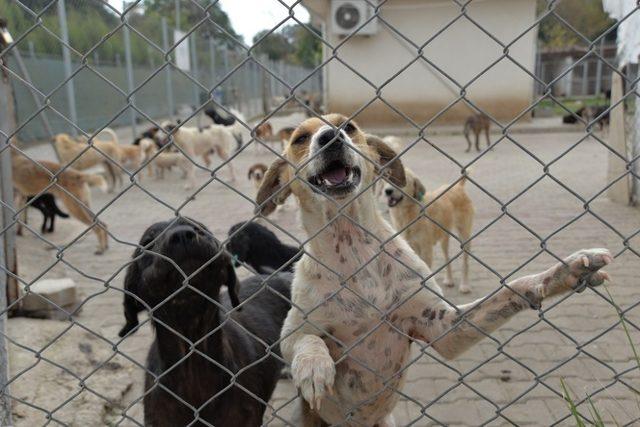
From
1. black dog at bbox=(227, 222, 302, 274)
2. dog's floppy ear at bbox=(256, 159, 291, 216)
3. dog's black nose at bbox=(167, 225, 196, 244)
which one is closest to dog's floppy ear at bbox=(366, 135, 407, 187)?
dog's floppy ear at bbox=(256, 159, 291, 216)

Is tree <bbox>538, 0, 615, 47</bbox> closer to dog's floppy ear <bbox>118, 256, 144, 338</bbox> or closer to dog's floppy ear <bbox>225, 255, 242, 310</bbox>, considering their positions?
dog's floppy ear <bbox>225, 255, 242, 310</bbox>

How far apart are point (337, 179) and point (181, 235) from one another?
26.8 inches

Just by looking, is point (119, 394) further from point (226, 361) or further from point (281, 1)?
point (281, 1)

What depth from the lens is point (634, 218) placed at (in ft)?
22.6

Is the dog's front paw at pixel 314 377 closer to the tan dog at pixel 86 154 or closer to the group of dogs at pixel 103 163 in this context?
the group of dogs at pixel 103 163

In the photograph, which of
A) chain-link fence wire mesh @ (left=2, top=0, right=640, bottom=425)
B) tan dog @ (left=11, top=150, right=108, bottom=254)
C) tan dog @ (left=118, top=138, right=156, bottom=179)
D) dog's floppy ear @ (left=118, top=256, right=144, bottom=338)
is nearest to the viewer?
chain-link fence wire mesh @ (left=2, top=0, right=640, bottom=425)

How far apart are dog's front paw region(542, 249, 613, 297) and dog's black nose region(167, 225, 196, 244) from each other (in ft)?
4.40

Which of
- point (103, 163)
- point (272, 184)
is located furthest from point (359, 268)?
point (103, 163)

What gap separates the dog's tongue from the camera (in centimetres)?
233

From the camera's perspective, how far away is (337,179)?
233 centimetres

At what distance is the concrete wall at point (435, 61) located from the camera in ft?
61.3

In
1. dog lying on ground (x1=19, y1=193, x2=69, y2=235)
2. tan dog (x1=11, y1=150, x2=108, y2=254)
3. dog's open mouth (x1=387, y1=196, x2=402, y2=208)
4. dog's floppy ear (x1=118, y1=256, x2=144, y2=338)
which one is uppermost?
dog's floppy ear (x1=118, y1=256, x2=144, y2=338)

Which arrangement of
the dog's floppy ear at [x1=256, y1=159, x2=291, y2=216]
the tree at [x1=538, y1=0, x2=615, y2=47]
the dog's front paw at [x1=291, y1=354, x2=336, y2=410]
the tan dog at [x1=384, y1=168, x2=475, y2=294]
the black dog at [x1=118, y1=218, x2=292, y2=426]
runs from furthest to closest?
the tree at [x1=538, y1=0, x2=615, y2=47] → the tan dog at [x1=384, y1=168, x2=475, y2=294] → the dog's floppy ear at [x1=256, y1=159, x2=291, y2=216] → the black dog at [x1=118, y1=218, x2=292, y2=426] → the dog's front paw at [x1=291, y1=354, x2=336, y2=410]

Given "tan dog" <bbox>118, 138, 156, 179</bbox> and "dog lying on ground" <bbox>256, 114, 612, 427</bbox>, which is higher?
"dog lying on ground" <bbox>256, 114, 612, 427</bbox>
